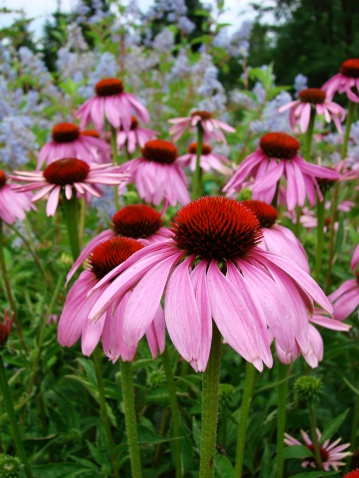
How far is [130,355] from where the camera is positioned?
0.68 metres

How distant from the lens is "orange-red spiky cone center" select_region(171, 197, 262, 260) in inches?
24.0

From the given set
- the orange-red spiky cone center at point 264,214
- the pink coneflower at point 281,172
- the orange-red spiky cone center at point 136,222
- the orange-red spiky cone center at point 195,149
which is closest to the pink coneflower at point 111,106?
the orange-red spiky cone center at point 195,149

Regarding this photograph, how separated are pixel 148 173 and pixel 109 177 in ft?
1.38

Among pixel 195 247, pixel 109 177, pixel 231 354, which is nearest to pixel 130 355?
pixel 195 247

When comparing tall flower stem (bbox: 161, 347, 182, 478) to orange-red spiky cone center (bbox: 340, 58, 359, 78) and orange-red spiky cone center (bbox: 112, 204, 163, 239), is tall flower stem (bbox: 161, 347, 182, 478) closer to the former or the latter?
orange-red spiky cone center (bbox: 112, 204, 163, 239)

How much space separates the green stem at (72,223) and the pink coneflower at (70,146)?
49 centimetres

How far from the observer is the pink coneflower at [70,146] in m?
1.62

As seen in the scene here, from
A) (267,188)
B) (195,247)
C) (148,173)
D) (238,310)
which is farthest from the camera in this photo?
(148,173)

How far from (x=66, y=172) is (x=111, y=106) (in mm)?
649

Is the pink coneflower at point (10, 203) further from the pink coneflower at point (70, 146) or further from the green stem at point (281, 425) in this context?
the green stem at point (281, 425)

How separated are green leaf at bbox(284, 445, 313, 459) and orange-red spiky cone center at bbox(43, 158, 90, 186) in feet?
2.44

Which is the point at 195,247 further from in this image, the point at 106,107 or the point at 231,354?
the point at 106,107

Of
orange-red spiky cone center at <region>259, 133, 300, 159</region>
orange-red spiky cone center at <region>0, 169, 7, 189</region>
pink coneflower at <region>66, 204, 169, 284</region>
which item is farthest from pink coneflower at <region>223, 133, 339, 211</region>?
orange-red spiky cone center at <region>0, 169, 7, 189</region>

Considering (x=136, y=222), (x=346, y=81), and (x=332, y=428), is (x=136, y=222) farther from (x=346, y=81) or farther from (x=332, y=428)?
(x=346, y=81)
